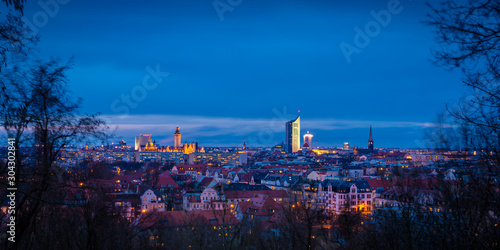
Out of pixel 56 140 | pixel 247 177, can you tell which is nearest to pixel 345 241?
pixel 56 140

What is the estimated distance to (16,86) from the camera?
19.9 ft

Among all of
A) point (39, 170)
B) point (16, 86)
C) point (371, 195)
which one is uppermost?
point (16, 86)

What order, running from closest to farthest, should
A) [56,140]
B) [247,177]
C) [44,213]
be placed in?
[56,140], [44,213], [247,177]

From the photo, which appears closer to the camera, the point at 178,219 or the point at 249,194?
the point at 178,219

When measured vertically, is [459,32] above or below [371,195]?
above

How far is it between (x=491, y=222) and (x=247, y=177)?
68520 mm

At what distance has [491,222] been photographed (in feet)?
20.8

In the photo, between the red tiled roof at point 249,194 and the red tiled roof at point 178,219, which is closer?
the red tiled roof at point 178,219

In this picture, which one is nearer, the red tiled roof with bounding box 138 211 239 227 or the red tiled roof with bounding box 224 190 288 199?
the red tiled roof with bounding box 138 211 239 227

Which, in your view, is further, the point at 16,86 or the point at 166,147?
the point at 166,147

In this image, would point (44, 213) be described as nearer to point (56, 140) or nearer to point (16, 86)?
point (56, 140)

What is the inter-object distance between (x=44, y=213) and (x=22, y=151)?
270cm

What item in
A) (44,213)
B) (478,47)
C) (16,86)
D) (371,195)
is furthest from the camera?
(371,195)

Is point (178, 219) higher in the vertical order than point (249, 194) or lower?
higher
